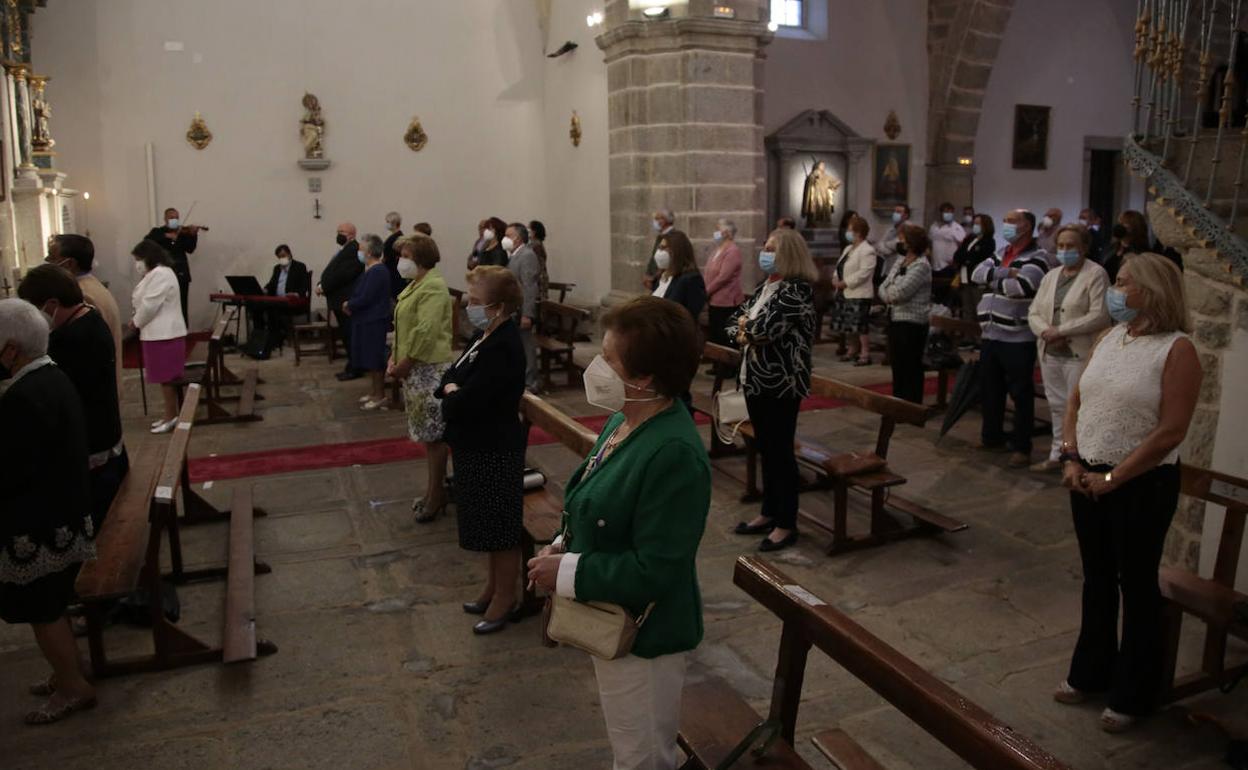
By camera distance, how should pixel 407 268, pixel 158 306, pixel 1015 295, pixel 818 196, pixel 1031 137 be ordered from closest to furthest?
pixel 407 268 < pixel 1015 295 < pixel 158 306 < pixel 818 196 < pixel 1031 137

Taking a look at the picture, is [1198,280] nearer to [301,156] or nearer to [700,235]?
[700,235]

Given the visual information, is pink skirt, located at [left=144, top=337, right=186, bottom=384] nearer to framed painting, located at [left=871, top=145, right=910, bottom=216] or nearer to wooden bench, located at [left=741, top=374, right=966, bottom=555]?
wooden bench, located at [left=741, top=374, right=966, bottom=555]

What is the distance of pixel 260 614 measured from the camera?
4367 millimetres

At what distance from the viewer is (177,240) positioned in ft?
38.4

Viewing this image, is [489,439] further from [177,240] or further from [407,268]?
[177,240]

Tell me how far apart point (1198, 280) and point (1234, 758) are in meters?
1.97

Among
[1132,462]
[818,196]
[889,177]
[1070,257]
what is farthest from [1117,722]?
[889,177]

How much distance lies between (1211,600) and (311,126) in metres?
11.9

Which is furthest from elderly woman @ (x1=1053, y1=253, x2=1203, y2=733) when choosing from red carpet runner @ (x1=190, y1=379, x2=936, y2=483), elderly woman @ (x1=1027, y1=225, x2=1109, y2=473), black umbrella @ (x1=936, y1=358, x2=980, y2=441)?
red carpet runner @ (x1=190, y1=379, x2=936, y2=483)

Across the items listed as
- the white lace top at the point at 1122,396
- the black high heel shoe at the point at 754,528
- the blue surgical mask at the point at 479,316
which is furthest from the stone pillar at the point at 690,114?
the white lace top at the point at 1122,396

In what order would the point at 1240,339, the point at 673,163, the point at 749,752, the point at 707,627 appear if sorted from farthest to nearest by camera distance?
the point at 673,163 < the point at 707,627 < the point at 1240,339 < the point at 749,752

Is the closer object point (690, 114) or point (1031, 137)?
point (690, 114)

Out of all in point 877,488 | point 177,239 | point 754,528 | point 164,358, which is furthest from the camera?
point 177,239

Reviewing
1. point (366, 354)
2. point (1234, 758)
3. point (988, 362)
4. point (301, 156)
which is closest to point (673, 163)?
point (366, 354)
